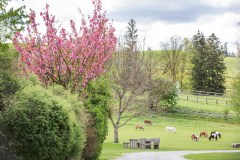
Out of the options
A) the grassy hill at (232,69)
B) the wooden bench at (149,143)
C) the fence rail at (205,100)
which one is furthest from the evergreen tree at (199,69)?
the wooden bench at (149,143)

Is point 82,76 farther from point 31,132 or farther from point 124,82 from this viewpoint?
point 124,82

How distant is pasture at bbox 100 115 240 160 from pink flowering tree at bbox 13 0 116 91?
43.2ft

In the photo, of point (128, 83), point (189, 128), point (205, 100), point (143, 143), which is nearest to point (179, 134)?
point (189, 128)

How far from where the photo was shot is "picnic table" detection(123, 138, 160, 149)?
118ft

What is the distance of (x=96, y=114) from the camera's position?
1905 cm

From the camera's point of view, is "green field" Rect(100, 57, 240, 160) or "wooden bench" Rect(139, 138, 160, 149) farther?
"green field" Rect(100, 57, 240, 160)

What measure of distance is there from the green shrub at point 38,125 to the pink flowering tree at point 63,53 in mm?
5979

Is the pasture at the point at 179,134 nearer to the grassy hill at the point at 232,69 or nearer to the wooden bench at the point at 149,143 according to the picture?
the wooden bench at the point at 149,143

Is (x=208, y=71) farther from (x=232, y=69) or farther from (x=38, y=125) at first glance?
(x=38, y=125)

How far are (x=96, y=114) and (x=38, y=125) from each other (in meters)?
7.13

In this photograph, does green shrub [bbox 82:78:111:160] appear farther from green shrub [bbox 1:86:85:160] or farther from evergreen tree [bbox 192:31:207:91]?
evergreen tree [bbox 192:31:207:91]

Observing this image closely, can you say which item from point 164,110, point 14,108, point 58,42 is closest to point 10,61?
point 14,108

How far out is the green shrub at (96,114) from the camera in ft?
59.8

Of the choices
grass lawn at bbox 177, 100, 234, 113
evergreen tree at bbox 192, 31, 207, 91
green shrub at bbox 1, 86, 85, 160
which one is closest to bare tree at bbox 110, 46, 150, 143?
green shrub at bbox 1, 86, 85, 160
